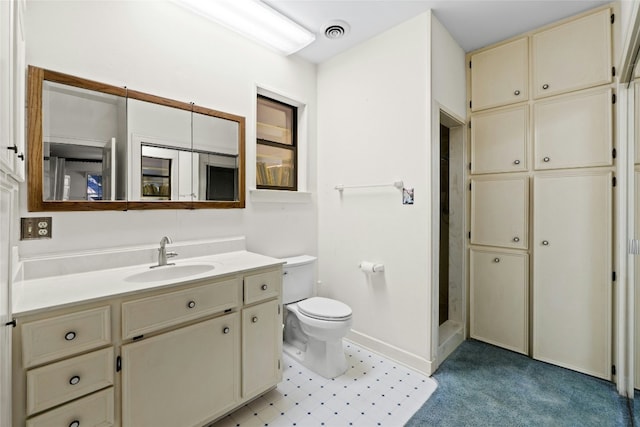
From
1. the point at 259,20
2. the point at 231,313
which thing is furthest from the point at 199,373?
the point at 259,20

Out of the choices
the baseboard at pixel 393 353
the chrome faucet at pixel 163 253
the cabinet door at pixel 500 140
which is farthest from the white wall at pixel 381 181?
the chrome faucet at pixel 163 253

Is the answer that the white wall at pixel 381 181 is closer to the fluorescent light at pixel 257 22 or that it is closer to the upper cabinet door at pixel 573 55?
the fluorescent light at pixel 257 22

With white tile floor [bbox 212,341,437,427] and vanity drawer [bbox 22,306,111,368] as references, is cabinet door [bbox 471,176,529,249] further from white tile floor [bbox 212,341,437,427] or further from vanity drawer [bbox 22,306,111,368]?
vanity drawer [bbox 22,306,111,368]

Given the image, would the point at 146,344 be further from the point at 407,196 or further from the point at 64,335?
the point at 407,196

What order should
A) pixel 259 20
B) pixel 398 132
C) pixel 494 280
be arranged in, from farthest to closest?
pixel 494 280 < pixel 398 132 < pixel 259 20

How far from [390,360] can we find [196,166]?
2.07 m

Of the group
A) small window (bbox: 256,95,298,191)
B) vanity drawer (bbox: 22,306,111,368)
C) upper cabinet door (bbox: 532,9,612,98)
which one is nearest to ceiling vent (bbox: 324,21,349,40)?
small window (bbox: 256,95,298,191)

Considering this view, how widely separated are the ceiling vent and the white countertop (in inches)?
72.2

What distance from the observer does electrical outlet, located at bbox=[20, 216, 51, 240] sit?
1339 mm

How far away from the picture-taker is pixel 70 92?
147cm

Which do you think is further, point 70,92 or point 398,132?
point 398,132

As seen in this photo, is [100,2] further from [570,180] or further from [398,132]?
[570,180]

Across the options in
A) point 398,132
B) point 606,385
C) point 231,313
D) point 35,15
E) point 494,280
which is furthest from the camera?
point 494,280

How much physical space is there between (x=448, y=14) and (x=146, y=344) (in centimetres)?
277
